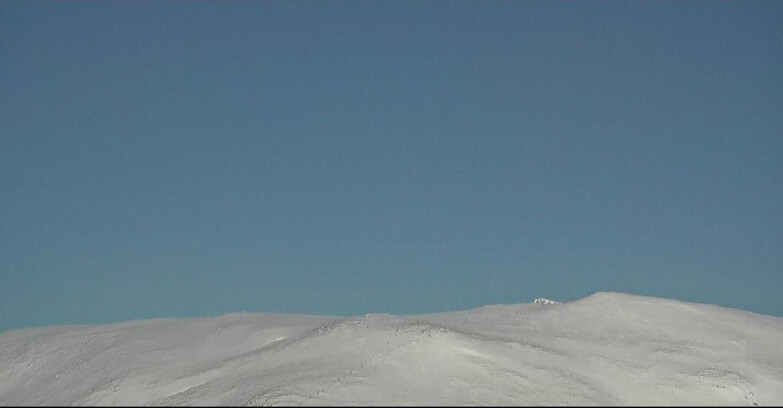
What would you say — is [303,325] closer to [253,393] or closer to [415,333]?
[415,333]

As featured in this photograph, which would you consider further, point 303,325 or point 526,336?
point 303,325

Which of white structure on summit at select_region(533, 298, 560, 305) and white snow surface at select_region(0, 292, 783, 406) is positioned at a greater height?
white structure on summit at select_region(533, 298, 560, 305)

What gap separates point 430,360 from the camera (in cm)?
1700

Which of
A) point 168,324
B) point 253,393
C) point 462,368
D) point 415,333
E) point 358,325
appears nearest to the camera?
point 253,393

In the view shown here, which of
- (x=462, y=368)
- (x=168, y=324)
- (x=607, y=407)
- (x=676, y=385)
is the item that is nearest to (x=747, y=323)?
(x=676, y=385)

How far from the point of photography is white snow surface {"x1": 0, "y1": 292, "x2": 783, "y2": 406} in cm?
1598

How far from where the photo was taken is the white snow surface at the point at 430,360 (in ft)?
52.4

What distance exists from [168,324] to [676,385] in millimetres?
16382

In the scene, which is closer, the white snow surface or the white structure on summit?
the white snow surface

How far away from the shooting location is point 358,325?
19703 mm

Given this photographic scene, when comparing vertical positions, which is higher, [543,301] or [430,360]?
[543,301]

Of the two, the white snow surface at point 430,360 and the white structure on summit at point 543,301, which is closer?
the white snow surface at point 430,360

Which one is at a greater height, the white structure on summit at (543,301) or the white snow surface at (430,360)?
the white structure on summit at (543,301)

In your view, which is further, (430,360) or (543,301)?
(543,301)
